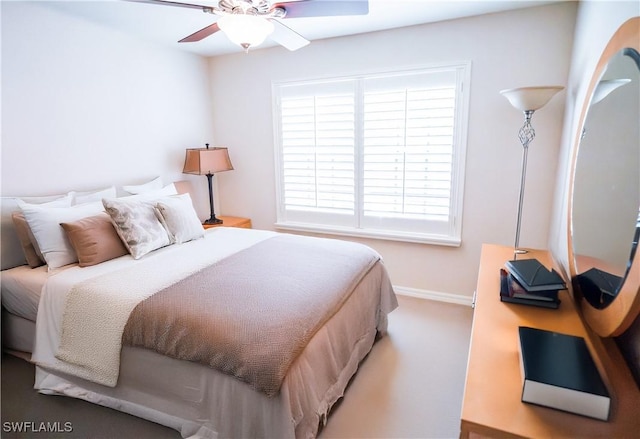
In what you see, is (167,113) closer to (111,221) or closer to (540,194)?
(111,221)

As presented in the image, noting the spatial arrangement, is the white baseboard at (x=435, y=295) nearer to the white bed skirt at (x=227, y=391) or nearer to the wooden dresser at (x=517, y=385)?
the white bed skirt at (x=227, y=391)

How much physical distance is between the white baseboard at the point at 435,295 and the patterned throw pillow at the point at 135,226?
2.21 meters

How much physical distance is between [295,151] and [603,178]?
2806 mm

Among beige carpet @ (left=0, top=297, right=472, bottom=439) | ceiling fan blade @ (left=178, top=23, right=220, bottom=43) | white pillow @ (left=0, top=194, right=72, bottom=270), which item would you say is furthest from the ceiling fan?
beige carpet @ (left=0, top=297, right=472, bottom=439)

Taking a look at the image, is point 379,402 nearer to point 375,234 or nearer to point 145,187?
point 375,234

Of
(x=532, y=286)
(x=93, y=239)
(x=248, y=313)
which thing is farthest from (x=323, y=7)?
(x=93, y=239)

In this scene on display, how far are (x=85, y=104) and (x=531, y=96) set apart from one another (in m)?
3.29

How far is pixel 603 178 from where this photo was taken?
1.24 meters

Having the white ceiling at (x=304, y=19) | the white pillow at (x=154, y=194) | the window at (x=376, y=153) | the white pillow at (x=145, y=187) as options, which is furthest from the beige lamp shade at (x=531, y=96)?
the white pillow at (x=145, y=187)

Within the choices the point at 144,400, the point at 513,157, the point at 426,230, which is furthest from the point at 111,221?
the point at 513,157

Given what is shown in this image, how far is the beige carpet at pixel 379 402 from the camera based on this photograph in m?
1.84

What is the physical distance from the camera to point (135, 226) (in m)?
2.50

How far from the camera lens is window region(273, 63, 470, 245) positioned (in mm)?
3047

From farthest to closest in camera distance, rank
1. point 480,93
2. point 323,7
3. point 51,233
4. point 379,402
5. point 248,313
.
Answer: point 480,93, point 51,233, point 379,402, point 323,7, point 248,313
